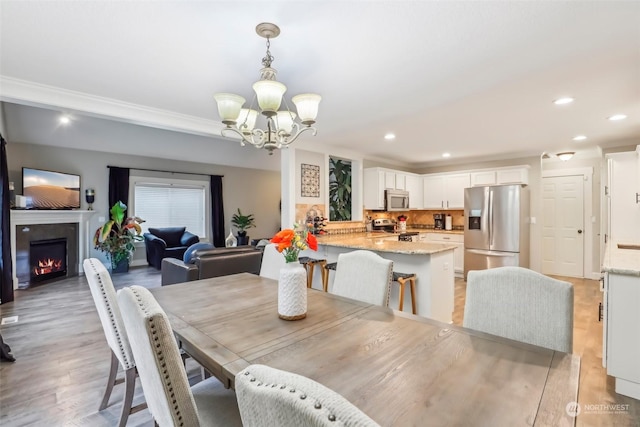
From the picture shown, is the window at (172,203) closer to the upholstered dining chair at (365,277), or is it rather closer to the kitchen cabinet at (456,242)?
the kitchen cabinet at (456,242)

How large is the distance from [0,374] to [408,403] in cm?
322

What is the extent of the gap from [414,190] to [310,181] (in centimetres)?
283

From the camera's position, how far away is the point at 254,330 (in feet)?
4.69

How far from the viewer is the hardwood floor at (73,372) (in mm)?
1940

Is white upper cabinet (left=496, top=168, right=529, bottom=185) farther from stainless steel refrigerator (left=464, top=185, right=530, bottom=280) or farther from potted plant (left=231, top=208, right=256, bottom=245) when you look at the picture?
potted plant (left=231, top=208, right=256, bottom=245)

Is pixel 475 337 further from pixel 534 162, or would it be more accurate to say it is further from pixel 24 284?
pixel 24 284

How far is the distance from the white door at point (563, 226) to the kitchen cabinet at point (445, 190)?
1432 millimetres

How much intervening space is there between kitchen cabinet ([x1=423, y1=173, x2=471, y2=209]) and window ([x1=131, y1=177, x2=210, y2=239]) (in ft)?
18.1

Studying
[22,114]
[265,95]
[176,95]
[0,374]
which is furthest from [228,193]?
[265,95]

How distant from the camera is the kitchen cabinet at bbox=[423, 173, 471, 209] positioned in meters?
6.26

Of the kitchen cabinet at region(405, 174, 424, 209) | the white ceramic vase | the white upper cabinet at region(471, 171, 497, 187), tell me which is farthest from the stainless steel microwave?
the white ceramic vase

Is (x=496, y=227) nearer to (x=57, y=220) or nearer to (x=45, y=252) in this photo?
(x=57, y=220)

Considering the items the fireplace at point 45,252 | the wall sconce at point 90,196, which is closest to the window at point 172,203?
the wall sconce at point 90,196

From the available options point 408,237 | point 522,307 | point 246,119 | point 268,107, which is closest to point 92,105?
point 246,119
